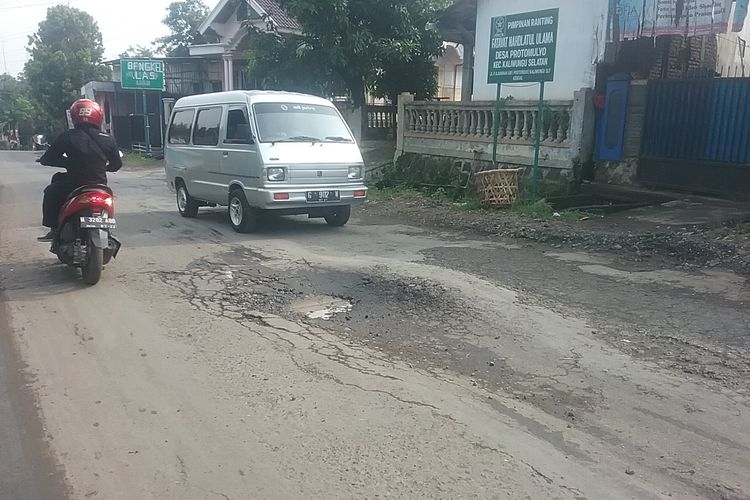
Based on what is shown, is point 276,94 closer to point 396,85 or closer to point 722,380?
point 722,380

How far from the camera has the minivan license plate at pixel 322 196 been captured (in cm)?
919

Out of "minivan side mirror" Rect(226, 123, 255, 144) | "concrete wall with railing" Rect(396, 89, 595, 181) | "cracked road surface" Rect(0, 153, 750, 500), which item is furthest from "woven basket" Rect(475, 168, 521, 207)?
"minivan side mirror" Rect(226, 123, 255, 144)

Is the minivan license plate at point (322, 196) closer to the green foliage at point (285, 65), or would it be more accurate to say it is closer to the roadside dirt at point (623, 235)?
the roadside dirt at point (623, 235)

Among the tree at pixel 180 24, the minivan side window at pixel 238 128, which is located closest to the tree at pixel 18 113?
the tree at pixel 180 24

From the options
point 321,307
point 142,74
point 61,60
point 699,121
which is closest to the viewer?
point 321,307

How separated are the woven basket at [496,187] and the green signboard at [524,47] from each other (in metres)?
1.72

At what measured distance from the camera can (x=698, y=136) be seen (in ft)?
35.6

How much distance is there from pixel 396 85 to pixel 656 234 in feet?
37.3

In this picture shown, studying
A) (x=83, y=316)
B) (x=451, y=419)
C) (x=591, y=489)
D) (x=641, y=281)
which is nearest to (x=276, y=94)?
(x=83, y=316)

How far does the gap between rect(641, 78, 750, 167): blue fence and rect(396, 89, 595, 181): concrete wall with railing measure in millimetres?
1110

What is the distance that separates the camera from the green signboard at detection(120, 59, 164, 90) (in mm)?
28531

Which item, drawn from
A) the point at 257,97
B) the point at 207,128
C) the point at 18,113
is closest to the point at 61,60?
the point at 18,113

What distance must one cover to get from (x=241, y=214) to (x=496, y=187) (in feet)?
14.2

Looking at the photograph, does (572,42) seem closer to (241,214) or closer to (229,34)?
(241,214)
